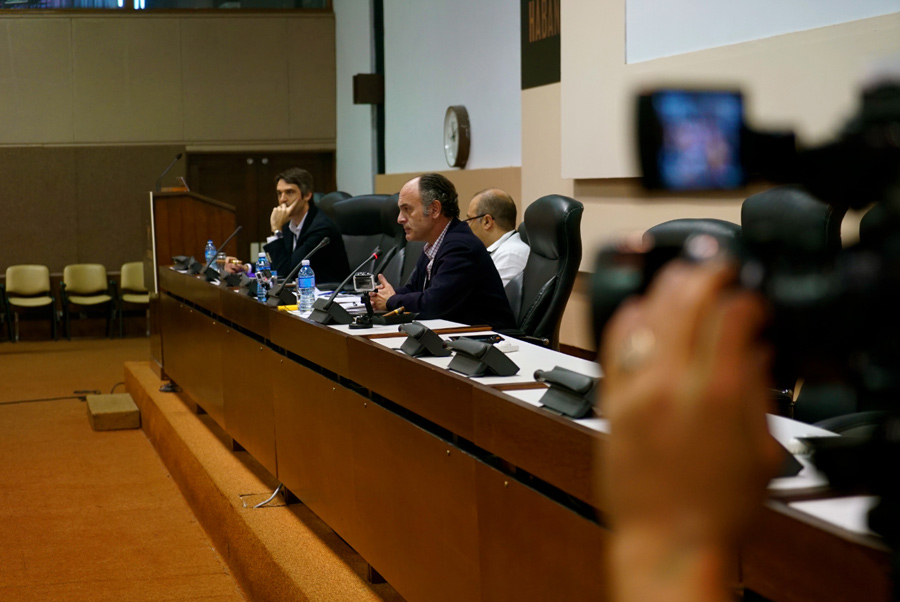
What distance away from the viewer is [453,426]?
6.20ft

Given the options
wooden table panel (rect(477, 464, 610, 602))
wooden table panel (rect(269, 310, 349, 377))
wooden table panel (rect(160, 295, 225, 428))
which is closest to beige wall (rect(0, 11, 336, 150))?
wooden table panel (rect(160, 295, 225, 428))

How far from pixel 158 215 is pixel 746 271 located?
624 cm

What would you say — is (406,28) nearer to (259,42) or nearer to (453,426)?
(259,42)

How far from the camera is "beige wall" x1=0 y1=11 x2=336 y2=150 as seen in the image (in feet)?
30.8

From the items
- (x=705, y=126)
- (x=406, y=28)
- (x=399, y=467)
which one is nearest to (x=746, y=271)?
(x=705, y=126)

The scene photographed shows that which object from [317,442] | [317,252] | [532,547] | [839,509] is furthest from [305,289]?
Answer: [839,509]

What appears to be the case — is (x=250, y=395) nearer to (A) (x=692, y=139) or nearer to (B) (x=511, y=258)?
(B) (x=511, y=258)

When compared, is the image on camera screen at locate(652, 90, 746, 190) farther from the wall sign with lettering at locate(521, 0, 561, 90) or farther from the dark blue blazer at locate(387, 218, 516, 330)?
the wall sign with lettering at locate(521, 0, 561, 90)

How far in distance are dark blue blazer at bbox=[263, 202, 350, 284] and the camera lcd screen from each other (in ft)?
14.9

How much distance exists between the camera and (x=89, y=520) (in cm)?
378

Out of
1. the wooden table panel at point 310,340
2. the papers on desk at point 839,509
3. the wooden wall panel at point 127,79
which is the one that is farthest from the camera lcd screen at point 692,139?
the wooden wall panel at point 127,79

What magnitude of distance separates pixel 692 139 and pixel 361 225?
5.64 metres

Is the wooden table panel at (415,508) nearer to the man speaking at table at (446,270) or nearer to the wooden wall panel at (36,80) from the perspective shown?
the man speaking at table at (446,270)

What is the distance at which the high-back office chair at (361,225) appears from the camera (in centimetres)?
588
